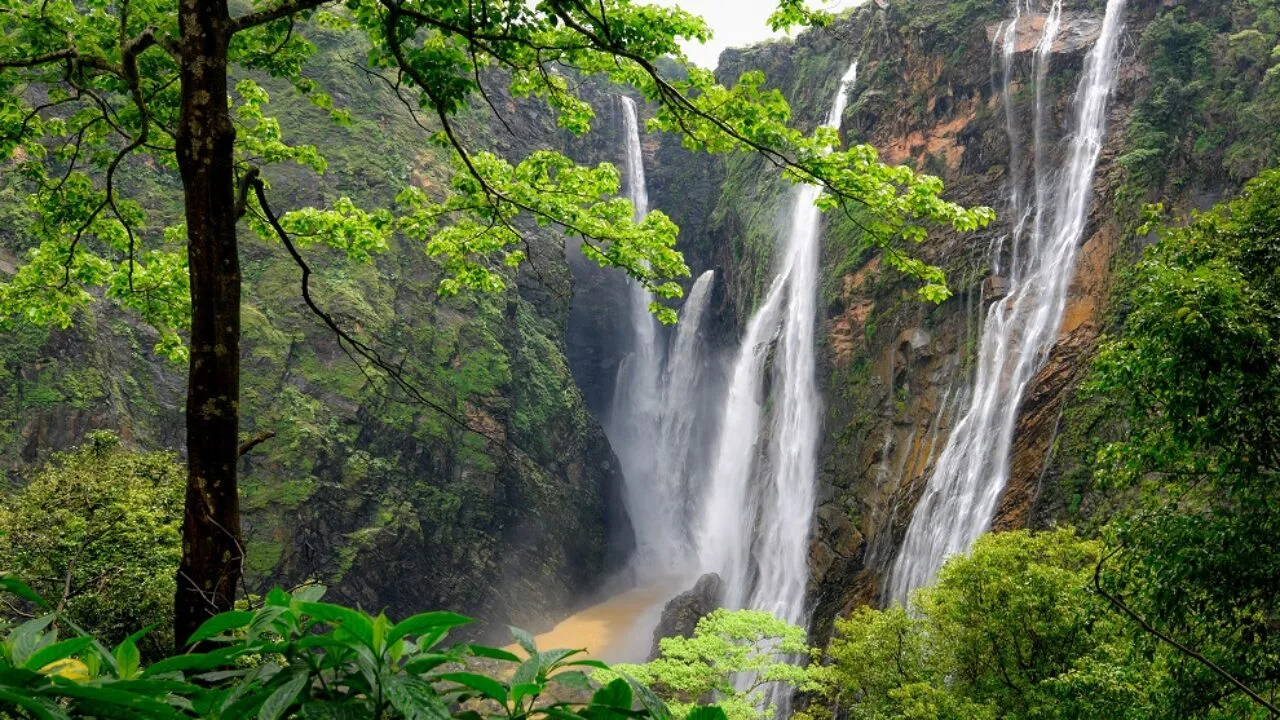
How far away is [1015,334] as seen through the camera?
18734mm

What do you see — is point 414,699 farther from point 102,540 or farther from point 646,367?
point 646,367

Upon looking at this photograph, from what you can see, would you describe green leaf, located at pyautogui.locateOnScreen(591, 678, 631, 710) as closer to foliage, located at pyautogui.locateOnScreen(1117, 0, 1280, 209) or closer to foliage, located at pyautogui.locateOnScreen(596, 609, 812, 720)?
foliage, located at pyautogui.locateOnScreen(596, 609, 812, 720)

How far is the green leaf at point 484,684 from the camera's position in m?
1.16

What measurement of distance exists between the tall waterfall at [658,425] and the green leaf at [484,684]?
40.3 m

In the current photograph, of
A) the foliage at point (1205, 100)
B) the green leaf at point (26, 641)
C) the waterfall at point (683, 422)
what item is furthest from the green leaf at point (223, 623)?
the waterfall at point (683, 422)

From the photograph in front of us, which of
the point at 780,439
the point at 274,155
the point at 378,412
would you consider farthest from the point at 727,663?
the point at 378,412

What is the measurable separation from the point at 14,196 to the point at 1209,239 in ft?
99.8

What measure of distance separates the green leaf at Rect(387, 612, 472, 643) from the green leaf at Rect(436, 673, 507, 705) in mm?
82

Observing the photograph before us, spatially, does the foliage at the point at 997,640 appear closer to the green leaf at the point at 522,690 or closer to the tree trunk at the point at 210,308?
the tree trunk at the point at 210,308

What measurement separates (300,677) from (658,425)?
4415 centimetres

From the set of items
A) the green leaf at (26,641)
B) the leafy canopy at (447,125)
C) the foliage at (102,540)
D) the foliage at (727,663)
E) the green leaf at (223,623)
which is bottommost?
the foliage at (727,663)

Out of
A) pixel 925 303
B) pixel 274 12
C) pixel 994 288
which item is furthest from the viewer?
pixel 925 303

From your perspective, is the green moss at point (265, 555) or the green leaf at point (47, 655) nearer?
the green leaf at point (47, 655)

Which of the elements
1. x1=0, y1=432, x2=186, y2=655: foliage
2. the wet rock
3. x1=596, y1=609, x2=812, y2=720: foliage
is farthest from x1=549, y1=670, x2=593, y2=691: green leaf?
the wet rock
